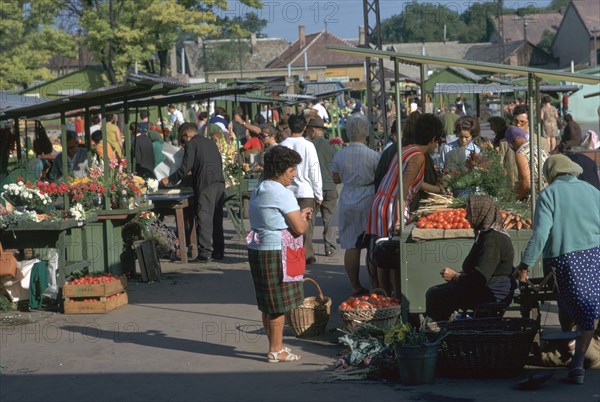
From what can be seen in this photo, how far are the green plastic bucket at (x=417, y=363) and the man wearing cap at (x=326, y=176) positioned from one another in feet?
24.4

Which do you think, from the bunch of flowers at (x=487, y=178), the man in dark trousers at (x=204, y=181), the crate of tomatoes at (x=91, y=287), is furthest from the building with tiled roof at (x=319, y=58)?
the bunch of flowers at (x=487, y=178)

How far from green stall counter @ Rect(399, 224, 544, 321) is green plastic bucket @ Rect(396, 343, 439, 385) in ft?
4.33

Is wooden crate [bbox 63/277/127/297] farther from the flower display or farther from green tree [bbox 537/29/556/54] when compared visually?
green tree [bbox 537/29/556/54]

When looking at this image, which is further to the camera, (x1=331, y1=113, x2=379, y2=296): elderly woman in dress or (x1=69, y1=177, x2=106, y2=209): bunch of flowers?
(x1=69, y1=177, x2=106, y2=209): bunch of flowers

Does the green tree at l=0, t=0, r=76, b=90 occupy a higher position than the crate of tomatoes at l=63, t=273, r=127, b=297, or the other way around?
the green tree at l=0, t=0, r=76, b=90

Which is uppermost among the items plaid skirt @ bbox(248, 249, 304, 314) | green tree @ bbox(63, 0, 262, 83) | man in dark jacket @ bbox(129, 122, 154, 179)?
green tree @ bbox(63, 0, 262, 83)

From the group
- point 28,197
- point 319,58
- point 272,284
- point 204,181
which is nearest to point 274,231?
point 272,284

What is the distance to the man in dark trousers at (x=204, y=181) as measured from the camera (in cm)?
1469

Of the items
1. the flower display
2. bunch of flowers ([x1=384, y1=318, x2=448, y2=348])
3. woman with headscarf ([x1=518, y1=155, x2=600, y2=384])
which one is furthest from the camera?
the flower display

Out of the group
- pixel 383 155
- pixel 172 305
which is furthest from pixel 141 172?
pixel 383 155

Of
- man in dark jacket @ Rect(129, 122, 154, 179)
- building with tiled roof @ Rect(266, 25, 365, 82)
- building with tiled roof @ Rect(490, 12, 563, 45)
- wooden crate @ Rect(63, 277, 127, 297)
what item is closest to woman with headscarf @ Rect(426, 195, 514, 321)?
wooden crate @ Rect(63, 277, 127, 297)

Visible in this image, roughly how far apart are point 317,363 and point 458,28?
132253 millimetres

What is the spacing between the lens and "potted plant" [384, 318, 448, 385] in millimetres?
7844

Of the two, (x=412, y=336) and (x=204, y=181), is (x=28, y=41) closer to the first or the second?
(x=204, y=181)
